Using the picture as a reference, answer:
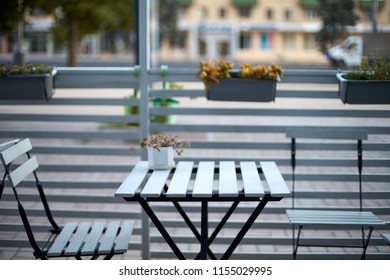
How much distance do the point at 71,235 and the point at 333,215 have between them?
1.57m

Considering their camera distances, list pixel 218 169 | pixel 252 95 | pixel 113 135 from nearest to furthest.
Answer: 1. pixel 218 169
2. pixel 252 95
3. pixel 113 135

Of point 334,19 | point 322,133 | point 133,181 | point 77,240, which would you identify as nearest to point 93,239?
point 77,240

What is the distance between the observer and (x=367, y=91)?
14.4 feet

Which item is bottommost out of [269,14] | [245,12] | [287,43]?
[287,43]

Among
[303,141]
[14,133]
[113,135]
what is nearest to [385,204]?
[303,141]

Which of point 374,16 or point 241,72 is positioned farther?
point 374,16

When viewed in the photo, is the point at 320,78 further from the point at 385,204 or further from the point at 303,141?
the point at 385,204

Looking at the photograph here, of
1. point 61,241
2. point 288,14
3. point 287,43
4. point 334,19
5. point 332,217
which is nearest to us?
point 61,241

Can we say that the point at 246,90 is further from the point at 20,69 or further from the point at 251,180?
the point at 20,69

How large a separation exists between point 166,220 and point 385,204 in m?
1.47

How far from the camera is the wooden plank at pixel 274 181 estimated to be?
3.51m

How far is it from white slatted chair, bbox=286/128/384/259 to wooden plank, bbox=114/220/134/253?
37.5 inches
